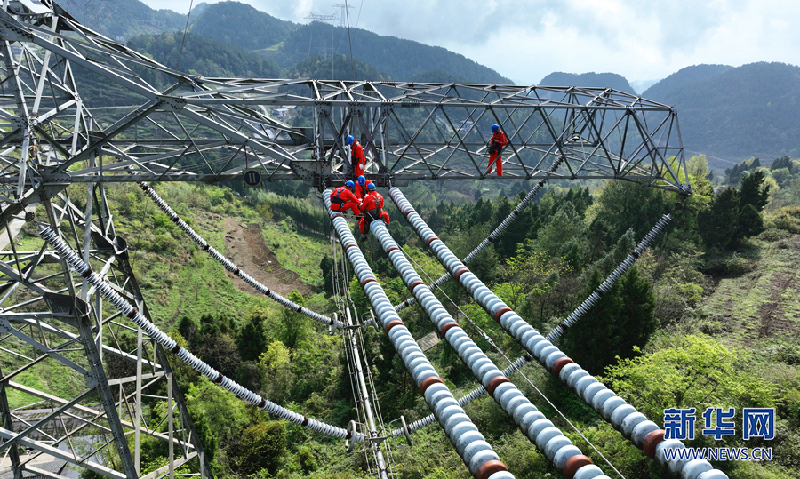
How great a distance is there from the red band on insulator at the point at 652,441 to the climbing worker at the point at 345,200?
35.1 ft

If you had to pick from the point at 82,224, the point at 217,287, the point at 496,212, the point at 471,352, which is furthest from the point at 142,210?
the point at 471,352

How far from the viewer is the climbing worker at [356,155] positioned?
53.1 feet

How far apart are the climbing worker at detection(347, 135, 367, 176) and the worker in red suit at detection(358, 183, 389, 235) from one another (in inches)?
30.7

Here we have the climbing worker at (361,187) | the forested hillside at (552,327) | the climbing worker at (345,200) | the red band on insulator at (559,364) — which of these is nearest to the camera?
the red band on insulator at (559,364)

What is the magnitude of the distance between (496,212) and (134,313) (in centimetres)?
6666

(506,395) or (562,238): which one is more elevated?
(506,395)

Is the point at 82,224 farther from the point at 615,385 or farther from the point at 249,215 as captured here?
the point at 249,215

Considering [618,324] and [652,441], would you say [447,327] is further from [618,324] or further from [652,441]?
[618,324]

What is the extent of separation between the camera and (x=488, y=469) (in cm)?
724

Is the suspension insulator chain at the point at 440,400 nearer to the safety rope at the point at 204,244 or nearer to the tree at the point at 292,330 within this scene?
the safety rope at the point at 204,244

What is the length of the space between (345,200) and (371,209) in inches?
45.8

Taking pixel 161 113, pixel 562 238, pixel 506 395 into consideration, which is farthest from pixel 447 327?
pixel 562 238

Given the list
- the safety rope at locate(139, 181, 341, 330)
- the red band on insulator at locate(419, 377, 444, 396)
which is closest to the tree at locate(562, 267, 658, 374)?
the safety rope at locate(139, 181, 341, 330)

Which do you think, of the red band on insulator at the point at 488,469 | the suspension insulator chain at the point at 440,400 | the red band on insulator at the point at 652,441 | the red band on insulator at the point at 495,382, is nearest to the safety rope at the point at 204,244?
the suspension insulator chain at the point at 440,400
